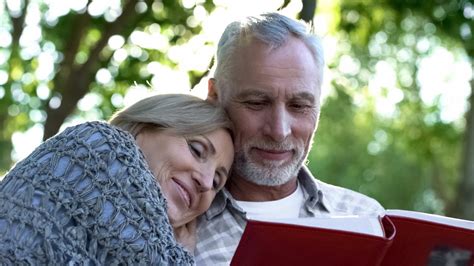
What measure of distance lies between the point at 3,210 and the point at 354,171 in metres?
21.4

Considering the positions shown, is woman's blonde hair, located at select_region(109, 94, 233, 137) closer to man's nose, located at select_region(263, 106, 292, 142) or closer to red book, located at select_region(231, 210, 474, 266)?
man's nose, located at select_region(263, 106, 292, 142)

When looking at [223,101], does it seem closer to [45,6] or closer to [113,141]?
[113,141]

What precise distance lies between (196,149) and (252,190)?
0.60m

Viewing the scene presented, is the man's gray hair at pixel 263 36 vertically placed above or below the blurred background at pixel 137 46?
above

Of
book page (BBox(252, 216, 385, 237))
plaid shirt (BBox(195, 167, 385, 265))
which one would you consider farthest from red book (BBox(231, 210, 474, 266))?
plaid shirt (BBox(195, 167, 385, 265))

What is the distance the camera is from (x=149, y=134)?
3.20 metres

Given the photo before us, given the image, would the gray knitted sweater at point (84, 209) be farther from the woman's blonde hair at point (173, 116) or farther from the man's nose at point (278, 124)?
the man's nose at point (278, 124)

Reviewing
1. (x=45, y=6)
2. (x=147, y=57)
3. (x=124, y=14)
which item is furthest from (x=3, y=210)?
(x=45, y=6)

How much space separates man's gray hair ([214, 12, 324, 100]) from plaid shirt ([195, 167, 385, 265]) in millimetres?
399

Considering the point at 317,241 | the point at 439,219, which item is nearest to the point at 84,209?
the point at 317,241

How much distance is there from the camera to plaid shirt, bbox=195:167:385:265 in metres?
3.55

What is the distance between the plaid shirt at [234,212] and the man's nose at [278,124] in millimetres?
301

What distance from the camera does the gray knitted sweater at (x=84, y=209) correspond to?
2.47m

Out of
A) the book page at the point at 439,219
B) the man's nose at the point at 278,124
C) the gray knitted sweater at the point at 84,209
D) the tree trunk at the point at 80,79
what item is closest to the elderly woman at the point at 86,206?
the gray knitted sweater at the point at 84,209
